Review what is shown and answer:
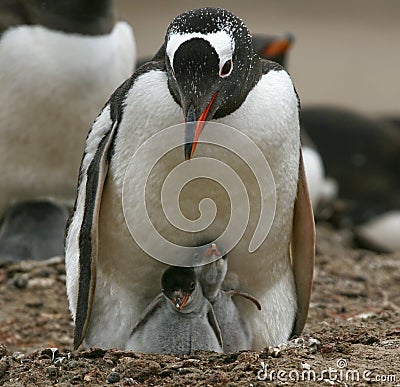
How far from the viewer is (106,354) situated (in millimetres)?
2639

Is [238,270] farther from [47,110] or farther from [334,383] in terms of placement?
[47,110]

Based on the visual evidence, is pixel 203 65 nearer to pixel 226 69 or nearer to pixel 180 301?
pixel 226 69

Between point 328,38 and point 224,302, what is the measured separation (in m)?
6.48

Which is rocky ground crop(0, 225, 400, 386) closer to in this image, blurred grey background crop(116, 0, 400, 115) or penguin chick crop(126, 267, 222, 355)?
penguin chick crop(126, 267, 222, 355)

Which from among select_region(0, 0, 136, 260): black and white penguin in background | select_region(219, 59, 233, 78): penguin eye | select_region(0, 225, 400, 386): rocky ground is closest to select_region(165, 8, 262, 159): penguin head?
select_region(219, 59, 233, 78): penguin eye

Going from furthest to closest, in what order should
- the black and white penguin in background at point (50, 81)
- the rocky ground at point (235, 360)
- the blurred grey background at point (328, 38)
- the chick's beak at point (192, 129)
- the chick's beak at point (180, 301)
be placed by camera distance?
the blurred grey background at point (328, 38) → the black and white penguin in background at point (50, 81) → the chick's beak at point (180, 301) → the chick's beak at point (192, 129) → the rocky ground at point (235, 360)

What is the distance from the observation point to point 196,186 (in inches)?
109

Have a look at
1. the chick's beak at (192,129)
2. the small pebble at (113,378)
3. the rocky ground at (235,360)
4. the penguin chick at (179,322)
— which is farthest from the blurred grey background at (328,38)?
the small pebble at (113,378)

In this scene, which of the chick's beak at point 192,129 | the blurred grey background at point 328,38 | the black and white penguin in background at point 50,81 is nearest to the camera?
the chick's beak at point 192,129

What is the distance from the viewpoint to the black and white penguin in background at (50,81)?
4363 mm

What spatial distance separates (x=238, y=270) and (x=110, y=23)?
1.96m

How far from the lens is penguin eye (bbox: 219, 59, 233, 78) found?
260 centimetres

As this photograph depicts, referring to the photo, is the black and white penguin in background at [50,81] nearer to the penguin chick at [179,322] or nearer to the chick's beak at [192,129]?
the penguin chick at [179,322]

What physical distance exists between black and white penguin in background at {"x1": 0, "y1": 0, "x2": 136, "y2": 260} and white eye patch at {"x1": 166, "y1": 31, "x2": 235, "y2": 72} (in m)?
1.83
